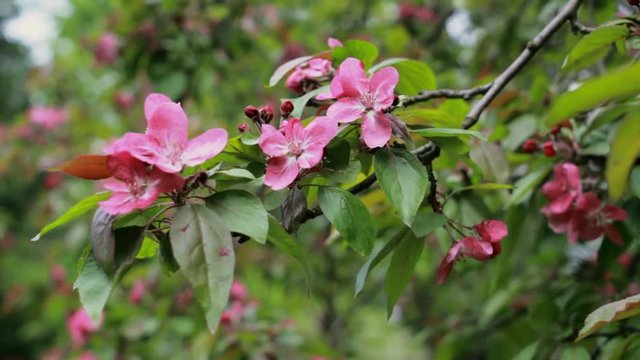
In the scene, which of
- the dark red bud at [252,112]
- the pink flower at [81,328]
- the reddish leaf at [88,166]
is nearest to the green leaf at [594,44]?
the dark red bud at [252,112]

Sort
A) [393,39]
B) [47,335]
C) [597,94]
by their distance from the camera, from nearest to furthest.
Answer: [597,94]
[393,39]
[47,335]

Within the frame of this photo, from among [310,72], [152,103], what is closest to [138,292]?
[310,72]

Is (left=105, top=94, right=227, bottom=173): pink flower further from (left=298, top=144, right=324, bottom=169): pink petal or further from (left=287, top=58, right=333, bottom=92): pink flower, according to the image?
(left=287, top=58, right=333, bottom=92): pink flower

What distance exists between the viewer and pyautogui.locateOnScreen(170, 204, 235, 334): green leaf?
68 cm

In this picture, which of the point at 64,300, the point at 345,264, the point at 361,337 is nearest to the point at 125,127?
the point at 64,300

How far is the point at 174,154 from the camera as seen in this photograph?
0.77 meters

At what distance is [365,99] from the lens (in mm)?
840

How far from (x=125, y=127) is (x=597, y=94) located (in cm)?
297

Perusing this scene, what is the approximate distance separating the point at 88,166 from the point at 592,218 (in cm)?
84

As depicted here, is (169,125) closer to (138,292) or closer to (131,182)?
(131,182)

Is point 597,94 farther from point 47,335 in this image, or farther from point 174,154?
point 47,335

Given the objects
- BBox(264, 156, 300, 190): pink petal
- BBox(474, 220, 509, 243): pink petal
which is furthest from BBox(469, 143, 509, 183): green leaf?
BBox(264, 156, 300, 190): pink petal

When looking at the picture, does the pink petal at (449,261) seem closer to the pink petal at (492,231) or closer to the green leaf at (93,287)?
the pink petal at (492,231)

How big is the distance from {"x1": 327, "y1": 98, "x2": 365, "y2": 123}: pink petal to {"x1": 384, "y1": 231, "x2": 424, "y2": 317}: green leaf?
0.73 ft
